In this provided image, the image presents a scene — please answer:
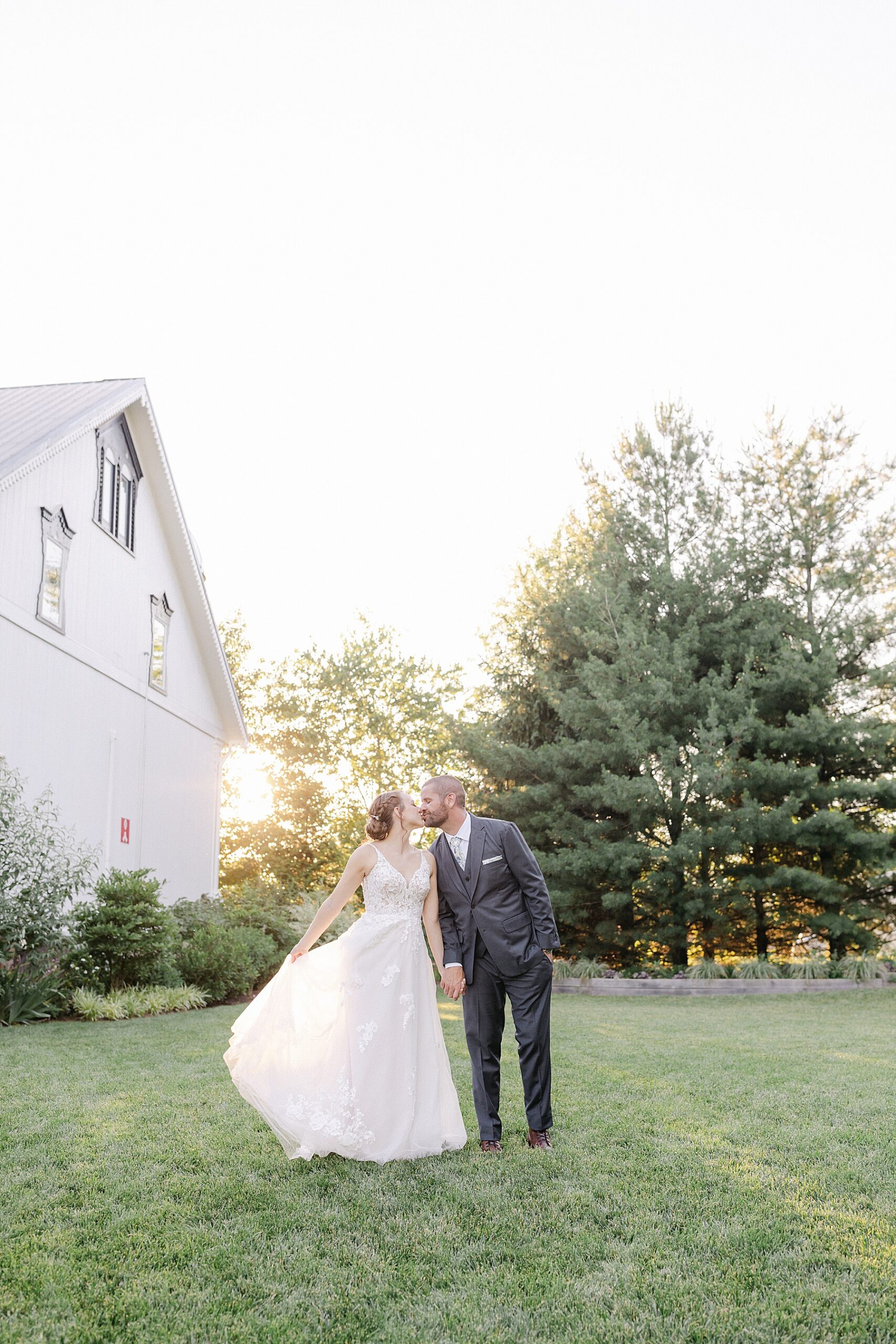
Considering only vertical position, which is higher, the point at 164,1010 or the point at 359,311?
the point at 359,311

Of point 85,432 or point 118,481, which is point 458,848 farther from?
point 118,481

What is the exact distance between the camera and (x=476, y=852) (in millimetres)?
5461

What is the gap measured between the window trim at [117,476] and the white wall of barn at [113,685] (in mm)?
177

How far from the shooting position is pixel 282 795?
3797cm

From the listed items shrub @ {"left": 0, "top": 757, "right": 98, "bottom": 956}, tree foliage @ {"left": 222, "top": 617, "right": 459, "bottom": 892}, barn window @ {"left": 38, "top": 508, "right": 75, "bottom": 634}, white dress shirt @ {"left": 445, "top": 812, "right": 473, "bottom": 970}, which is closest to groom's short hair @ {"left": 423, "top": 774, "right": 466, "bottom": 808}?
Result: white dress shirt @ {"left": 445, "top": 812, "right": 473, "bottom": 970}

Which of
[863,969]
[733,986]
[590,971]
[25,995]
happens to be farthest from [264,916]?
[863,969]

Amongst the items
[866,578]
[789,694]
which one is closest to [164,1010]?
[789,694]

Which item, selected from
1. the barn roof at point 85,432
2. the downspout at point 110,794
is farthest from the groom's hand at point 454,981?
the downspout at point 110,794

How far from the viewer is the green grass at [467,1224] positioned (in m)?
2.97

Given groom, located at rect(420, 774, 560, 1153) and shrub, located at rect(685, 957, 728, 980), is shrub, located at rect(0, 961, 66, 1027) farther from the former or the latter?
shrub, located at rect(685, 957, 728, 980)

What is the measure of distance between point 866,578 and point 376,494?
56.3ft

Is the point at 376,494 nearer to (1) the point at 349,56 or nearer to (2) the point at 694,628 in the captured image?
(2) the point at 694,628

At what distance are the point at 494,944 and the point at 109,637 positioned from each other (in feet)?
44.1

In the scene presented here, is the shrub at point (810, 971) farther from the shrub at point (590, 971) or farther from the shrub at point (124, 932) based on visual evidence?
the shrub at point (124, 932)
